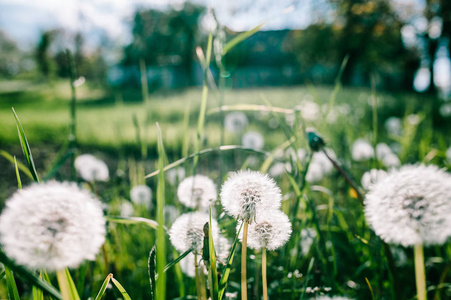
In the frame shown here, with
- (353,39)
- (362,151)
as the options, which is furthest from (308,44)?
(362,151)

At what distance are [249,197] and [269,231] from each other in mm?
96

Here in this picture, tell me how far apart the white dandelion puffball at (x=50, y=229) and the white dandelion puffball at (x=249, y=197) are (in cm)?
26

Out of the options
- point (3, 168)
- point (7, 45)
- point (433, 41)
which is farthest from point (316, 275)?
point (7, 45)

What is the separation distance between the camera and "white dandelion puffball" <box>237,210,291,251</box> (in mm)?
666

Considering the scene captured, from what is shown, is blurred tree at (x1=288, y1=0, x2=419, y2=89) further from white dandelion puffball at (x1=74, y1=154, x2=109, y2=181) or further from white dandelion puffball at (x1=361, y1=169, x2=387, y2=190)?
white dandelion puffball at (x1=74, y1=154, x2=109, y2=181)

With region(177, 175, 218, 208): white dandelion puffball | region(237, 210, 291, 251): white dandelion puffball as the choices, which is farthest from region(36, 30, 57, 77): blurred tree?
region(237, 210, 291, 251): white dandelion puffball

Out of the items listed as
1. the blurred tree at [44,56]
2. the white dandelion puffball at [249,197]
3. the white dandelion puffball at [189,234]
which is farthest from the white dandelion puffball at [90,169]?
the blurred tree at [44,56]

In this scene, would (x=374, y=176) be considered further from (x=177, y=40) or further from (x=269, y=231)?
(x=177, y=40)

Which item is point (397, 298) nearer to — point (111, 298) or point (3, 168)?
point (111, 298)

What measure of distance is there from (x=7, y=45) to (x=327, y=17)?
4042 cm

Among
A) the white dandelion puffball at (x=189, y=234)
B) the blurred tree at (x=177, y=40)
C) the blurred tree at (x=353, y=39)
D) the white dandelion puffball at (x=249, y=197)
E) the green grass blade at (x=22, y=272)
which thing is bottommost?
the white dandelion puffball at (x=189, y=234)

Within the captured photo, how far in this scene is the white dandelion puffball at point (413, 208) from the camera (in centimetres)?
56

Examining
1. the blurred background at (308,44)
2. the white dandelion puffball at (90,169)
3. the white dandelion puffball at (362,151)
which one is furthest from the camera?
the blurred background at (308,44)

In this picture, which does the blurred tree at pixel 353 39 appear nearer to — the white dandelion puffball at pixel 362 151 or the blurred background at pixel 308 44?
the blurred background at pixel 308 44
